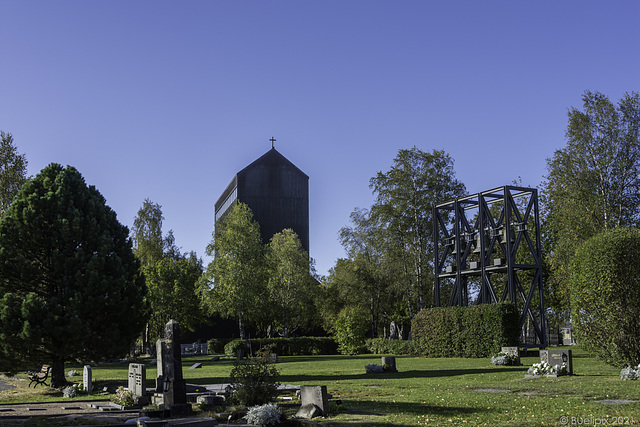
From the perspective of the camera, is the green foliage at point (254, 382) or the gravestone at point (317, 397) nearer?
the gravestone at point (317, 397)

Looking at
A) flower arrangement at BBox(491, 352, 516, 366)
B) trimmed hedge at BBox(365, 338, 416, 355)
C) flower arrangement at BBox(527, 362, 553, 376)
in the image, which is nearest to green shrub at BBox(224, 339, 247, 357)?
trimmed hedge at BBox(365, 338, 416, 355)

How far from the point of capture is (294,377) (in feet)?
77.4

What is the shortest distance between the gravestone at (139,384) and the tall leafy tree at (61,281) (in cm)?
516

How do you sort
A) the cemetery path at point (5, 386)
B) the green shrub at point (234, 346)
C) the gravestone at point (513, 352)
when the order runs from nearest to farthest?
the cemetery path at point (5, 386) → the gravestone at point (513, 352) → the green shrub at point (234, 346)

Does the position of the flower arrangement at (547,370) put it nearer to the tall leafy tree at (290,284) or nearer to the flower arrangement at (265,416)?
the flower arrangement at (265,416)

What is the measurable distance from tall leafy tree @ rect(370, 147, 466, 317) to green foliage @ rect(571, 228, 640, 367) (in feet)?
84.1

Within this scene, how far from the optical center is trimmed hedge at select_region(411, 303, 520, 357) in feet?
101

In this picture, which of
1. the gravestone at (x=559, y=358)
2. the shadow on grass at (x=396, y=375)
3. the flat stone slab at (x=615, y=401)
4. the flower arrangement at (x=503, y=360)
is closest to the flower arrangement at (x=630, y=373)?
→ the gravestone at (x=559, y=358)

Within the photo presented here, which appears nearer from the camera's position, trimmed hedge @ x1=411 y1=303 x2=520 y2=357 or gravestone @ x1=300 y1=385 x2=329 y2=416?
gravestone @ x1=300 y1=385 x2=329 y2=416

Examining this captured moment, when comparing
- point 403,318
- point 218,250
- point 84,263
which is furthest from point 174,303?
point 84,263

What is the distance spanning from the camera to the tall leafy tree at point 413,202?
45219 millimetres

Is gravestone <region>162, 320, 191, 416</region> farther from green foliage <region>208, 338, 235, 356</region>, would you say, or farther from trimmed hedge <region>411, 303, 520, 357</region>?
green foliage <region>208, 338, 235, 356</region>

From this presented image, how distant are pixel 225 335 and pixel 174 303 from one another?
35.3ft

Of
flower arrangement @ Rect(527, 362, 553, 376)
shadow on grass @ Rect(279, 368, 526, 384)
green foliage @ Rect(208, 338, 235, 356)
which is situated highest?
flower arrangement @ Rect(527, 362, 553, 376)
